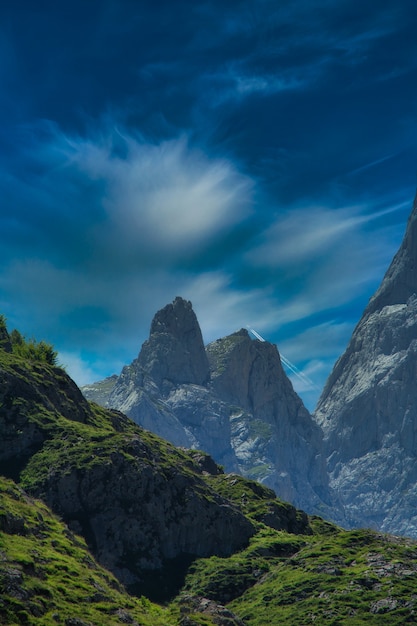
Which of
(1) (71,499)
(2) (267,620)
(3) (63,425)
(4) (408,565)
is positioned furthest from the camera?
(3) (63,425)

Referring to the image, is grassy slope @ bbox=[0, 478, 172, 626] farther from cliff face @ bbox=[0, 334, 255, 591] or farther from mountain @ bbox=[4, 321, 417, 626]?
cliff face @ bbox=[0, 334, 255, 591]

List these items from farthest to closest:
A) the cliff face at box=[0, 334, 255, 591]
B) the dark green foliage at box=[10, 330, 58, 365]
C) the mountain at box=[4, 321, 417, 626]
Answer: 1. the dark green foliage at box=[10, 330, 58, 365]
2. the cliff face at box=[0, 334, 255, 591]
3. the mountain at box=[4, 321, 417, 626]

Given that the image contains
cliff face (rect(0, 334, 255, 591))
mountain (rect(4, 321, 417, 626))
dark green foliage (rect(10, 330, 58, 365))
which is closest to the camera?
mountain (rect(4, 321, 417, 626))

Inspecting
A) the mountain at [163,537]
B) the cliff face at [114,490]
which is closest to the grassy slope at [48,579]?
the mountain at [163,537]

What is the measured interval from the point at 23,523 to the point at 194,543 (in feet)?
151

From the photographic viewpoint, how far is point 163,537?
116562 millimetres

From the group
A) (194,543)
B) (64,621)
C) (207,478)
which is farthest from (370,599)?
(207,478)

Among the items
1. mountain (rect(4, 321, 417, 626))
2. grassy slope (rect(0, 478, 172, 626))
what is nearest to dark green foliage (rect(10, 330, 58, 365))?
mountain (rect(4, 321, 417, 626))

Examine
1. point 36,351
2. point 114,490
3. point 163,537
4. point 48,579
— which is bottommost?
point 48,579

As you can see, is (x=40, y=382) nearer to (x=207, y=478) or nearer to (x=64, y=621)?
(x=207, y=478)

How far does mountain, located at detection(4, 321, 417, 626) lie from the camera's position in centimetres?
8931

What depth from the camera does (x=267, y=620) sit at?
97.8 metres

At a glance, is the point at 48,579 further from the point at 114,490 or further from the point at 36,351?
the point at 36,351

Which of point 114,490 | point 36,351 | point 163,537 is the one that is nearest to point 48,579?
point 114,490
